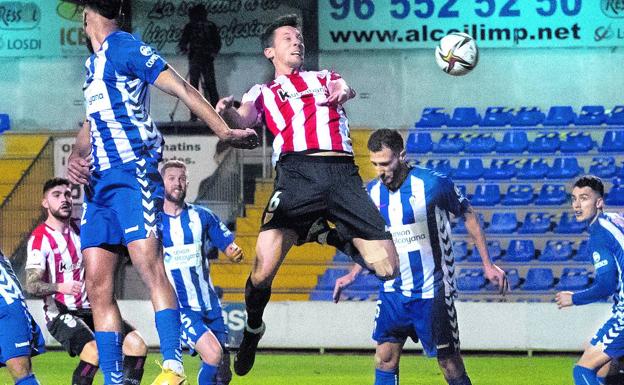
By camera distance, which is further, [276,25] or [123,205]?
[276,25]

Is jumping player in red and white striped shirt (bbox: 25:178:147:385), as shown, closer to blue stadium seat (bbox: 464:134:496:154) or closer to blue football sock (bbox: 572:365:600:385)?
blue football sock (bbox: 572:365:600:385)

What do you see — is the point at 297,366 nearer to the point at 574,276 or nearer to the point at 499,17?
the point at 574,276

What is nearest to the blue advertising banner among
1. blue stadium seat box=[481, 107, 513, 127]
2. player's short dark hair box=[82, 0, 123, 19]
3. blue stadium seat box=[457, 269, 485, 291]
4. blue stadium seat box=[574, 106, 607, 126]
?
blue stadium seat box=[481, 107, 513, 127]

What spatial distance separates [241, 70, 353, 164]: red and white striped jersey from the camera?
22.1 feet

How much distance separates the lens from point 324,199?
261 inches

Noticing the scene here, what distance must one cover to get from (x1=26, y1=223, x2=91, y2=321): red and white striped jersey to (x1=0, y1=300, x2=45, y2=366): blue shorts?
1682mm

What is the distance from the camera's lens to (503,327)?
13.8m

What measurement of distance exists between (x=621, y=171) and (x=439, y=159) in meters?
2.34

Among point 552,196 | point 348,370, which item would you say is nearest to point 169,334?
point 348,370

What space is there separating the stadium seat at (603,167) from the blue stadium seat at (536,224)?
2.77 ft

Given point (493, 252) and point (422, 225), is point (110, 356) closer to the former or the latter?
point (422, 225)

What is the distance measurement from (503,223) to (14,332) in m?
9.25

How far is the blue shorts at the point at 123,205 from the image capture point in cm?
589

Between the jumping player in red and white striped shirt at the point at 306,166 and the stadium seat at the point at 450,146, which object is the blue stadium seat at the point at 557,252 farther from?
the jumping player in red and white striped shirt at the point at 306,166
